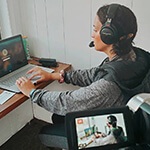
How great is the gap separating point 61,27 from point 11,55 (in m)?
0.39

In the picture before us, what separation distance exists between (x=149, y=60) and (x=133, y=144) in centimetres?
53

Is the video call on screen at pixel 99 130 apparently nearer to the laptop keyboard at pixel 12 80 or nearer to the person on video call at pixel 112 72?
the person on video call at pixel 112 72

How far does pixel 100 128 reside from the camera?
0.76 meters

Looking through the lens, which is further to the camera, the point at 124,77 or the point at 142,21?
the point at 142,21

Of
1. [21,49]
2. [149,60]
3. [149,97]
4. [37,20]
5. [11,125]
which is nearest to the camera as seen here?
[149,97]

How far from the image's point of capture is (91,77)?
1.41 m

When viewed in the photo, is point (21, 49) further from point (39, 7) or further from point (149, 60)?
point (149, 60)

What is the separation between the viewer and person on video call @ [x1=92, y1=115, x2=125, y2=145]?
75 centimetres

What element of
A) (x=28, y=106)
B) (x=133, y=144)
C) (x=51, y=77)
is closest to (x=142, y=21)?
(x=51, y=77)

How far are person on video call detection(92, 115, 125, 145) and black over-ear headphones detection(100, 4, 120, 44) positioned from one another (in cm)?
46

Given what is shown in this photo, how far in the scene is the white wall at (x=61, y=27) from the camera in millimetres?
1580

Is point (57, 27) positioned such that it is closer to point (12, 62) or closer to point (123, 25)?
point (12, 62)

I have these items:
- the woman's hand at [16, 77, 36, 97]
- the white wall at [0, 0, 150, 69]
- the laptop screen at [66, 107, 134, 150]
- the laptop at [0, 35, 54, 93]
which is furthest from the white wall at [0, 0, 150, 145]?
the laptop screen at [66, 107, 134, 150]

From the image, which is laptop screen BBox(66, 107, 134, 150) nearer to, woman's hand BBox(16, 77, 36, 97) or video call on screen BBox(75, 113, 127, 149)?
video call on screen BBox(75, 113, 127, 149)
